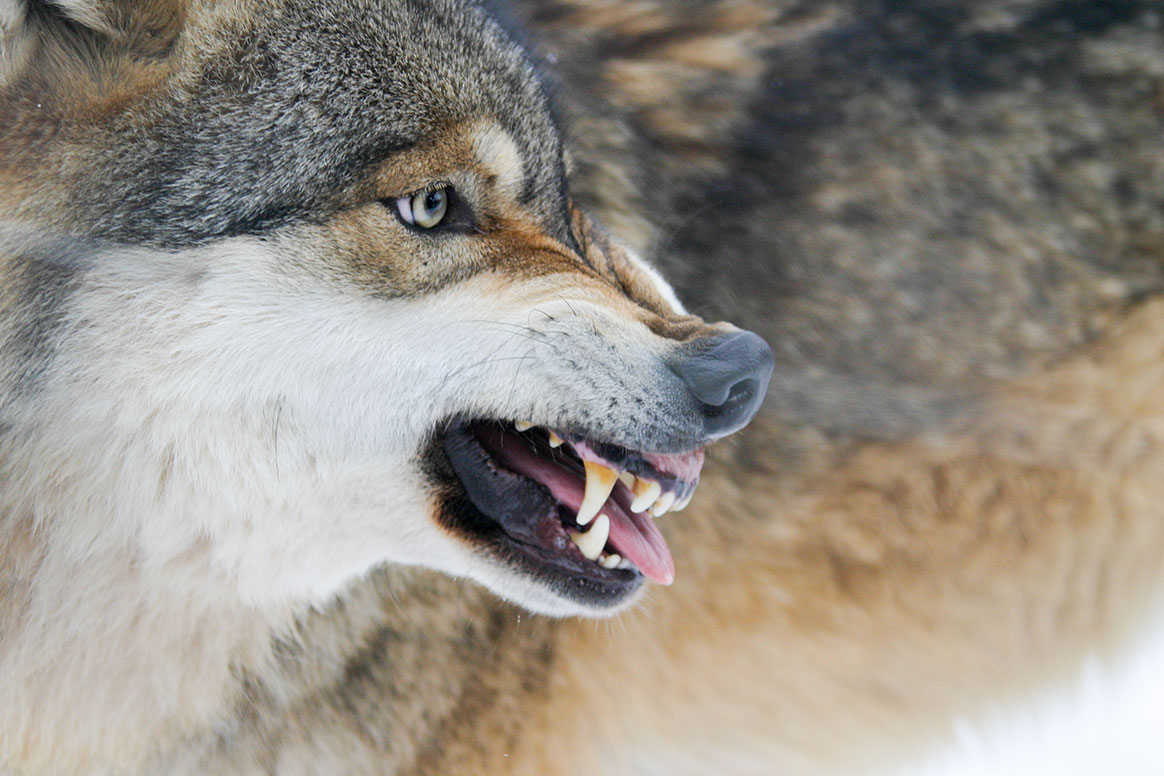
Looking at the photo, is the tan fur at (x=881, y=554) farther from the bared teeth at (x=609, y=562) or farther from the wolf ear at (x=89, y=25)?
the wolf ear at (x=89, y=25)

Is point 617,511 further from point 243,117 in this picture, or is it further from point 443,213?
point 243,117

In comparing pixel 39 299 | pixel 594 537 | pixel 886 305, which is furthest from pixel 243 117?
pixel 886 305

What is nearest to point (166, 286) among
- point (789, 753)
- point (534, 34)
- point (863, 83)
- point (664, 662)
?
point (534, 34)

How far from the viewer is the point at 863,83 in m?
2.73

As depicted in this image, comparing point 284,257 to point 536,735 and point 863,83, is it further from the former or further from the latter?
point 863,83

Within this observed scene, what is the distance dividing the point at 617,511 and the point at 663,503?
0.36ft

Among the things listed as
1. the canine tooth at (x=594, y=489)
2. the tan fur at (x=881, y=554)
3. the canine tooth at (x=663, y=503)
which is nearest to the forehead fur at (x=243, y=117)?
the canine tooth at (x=594, y=489)

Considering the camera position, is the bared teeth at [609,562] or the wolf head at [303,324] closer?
the wolf head at [303,324]

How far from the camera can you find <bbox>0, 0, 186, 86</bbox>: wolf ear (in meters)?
1.75

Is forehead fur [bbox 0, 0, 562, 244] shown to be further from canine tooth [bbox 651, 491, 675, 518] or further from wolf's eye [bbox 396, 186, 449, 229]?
canine tooth [bbox 651, 491, 675, 518]

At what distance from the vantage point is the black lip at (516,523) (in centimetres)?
197

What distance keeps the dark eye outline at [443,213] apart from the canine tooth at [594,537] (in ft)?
1.94

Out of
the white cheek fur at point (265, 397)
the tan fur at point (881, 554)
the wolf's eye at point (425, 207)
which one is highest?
the wolf's eye at point (425, 207)

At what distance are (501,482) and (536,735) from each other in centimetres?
87
